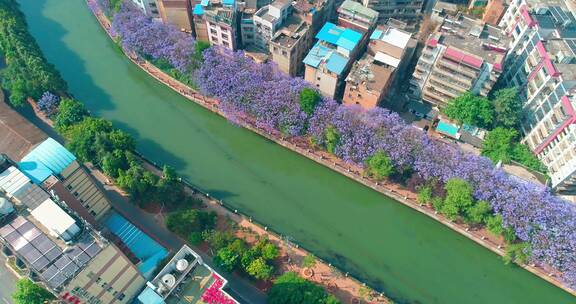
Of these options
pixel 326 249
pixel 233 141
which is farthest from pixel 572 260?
pixel 233 141

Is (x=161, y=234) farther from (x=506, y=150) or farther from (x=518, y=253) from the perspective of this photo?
(x=506, y=150)

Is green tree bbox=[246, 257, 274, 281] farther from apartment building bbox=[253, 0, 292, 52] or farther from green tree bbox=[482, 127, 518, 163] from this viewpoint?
apartment building bbox=[253, 0, 292, 52]

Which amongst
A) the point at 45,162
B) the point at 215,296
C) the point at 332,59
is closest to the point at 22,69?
the point at 45,162

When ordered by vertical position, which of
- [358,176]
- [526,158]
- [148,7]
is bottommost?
[358,176]

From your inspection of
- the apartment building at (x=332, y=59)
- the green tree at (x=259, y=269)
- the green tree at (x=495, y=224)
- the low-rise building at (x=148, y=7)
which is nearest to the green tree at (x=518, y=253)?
the green tree at (x=495, y=224)

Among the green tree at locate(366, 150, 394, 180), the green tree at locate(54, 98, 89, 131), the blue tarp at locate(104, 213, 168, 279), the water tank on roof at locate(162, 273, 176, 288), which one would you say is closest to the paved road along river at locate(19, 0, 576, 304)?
the green tree at locate(366, 150, 394, 180)

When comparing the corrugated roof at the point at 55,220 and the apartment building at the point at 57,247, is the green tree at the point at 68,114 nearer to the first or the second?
the apartment building at the point at 57,247
